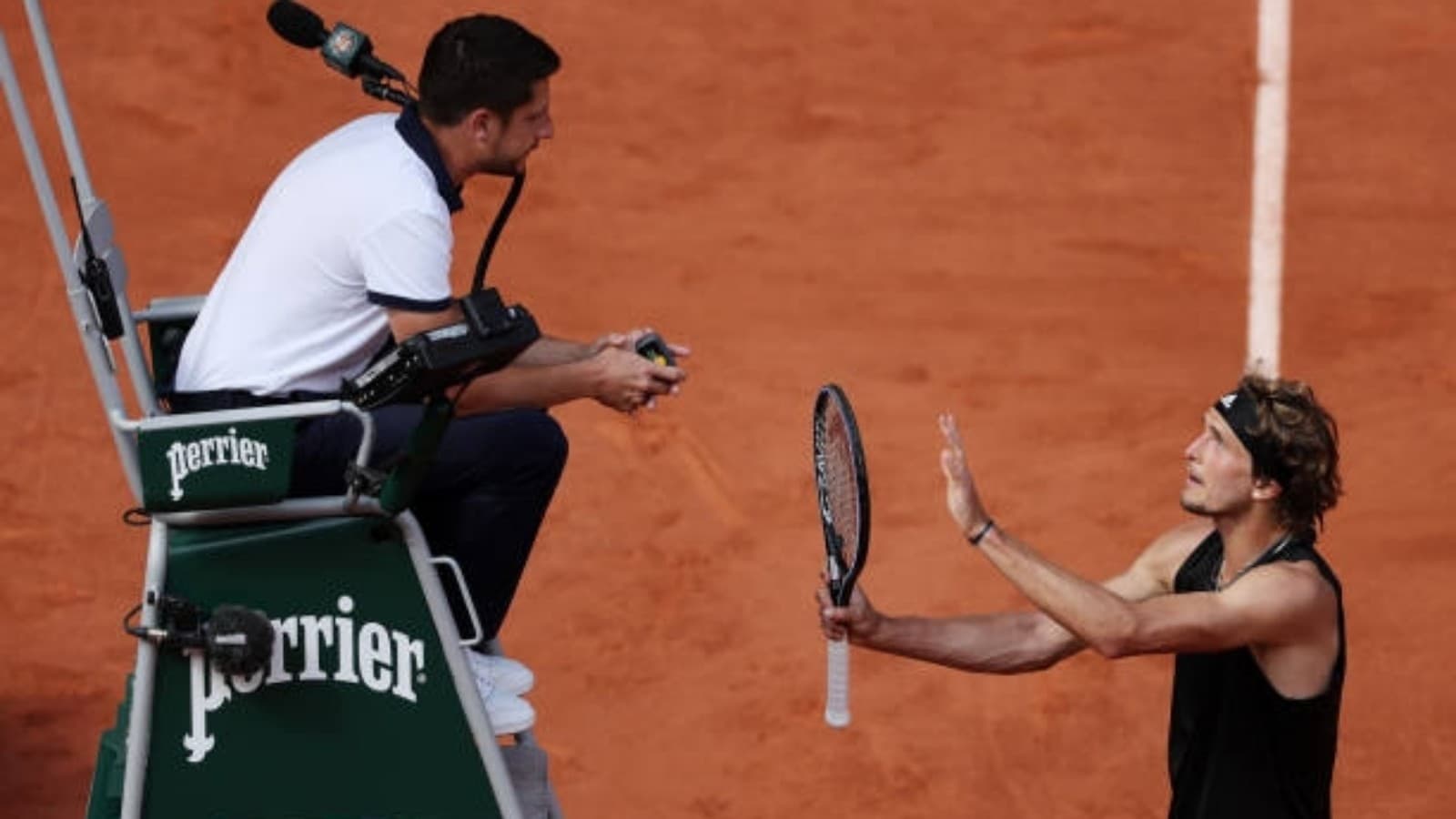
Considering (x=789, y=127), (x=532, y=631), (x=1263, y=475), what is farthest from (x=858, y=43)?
(x=1263, y=475)

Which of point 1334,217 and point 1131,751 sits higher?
point 1334,217

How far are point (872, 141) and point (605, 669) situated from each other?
11.1 ft

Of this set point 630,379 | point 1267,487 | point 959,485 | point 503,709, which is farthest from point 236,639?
point 1267,487

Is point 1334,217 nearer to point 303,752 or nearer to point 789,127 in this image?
point 789,127

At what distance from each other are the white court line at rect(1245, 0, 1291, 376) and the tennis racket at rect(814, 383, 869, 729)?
15.7 feet

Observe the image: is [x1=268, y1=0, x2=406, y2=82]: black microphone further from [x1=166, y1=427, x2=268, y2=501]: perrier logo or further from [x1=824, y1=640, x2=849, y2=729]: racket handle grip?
[x1=824, y1=640, x2=849, y2=729]: racket handle grip

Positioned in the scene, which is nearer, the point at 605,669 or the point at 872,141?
the point at 605,669

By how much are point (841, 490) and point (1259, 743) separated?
49.9 inches

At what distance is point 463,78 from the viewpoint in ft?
25.3

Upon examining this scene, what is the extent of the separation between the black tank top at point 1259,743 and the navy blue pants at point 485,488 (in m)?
1.70

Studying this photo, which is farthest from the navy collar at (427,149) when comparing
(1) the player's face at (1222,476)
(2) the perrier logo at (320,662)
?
(1) the player's face at (1222,476)

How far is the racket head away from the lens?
23.7 ft

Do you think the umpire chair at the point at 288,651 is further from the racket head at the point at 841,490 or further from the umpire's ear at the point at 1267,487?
the umpire's ear at the point at 1267,487

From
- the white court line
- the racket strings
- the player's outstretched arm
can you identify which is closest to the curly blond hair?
the player's outstretched arm
